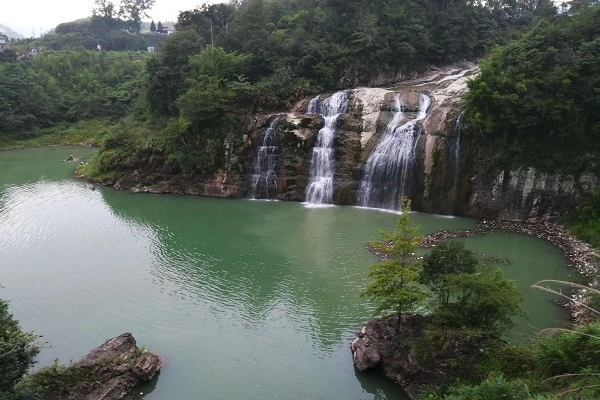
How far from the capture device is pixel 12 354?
9.35 m

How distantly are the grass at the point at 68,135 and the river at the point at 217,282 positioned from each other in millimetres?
21018

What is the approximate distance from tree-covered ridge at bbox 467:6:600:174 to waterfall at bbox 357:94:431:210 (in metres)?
3.41

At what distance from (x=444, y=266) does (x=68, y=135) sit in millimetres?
46409

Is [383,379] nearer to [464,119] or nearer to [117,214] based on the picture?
[464,119]

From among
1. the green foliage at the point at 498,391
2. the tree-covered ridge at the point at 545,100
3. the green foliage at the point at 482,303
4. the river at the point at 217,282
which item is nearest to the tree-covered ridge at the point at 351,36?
the tree-covered ridge at the point at 545,100

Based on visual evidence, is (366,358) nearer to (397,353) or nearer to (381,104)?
(397,353)

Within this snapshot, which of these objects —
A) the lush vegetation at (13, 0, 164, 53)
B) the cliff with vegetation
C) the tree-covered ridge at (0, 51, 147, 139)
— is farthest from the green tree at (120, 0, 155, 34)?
the cliff with vegetation

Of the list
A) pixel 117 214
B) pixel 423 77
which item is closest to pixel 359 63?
pixel 423 77

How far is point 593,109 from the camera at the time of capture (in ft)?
72.4

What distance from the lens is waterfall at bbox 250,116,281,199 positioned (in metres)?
27.9

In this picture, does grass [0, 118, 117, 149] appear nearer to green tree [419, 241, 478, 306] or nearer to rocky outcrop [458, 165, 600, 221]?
rocky outcrop [458, 165, 600, 221]

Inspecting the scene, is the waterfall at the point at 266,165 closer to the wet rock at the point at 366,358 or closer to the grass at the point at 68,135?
the wet rock at the point at 366,358

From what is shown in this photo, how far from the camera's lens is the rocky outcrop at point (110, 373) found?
11.1 meters

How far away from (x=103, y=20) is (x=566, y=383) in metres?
87.0
